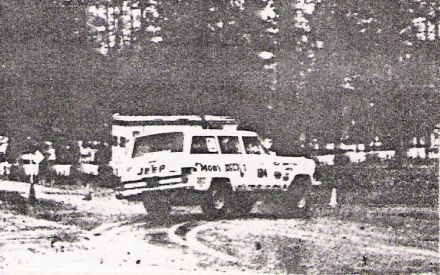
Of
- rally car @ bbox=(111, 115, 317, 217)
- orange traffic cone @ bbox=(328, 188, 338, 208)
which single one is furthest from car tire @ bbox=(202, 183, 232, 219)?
orange traffic cone @ bbox=(328, 188, 338, 208)

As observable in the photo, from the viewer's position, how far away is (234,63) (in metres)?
5.21

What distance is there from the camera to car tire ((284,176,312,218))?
5145mm

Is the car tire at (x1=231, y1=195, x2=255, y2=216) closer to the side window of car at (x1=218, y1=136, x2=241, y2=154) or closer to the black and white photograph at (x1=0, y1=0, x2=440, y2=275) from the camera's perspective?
the black and white photograph at (x1=0, y1=0, x2=440, y2=275)

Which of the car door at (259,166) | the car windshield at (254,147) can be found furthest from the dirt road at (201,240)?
the car windshield at (254,147)

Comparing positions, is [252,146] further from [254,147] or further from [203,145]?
[203,145]

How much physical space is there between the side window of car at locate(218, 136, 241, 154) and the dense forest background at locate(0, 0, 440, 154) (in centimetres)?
13

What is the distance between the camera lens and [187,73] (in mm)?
5188

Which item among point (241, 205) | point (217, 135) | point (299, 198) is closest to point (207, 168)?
point (217, 135)

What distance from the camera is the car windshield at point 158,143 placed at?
16.7 ft

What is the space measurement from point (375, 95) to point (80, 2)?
1.97 m

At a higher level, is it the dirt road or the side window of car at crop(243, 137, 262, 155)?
the side window of car at crop(243, 137, 262, 155)

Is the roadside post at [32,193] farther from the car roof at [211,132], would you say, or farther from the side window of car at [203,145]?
the side window of car at [203,145]

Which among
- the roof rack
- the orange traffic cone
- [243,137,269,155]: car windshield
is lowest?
the orange traffic cone

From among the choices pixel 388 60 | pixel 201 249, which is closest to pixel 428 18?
pixel 388 60
